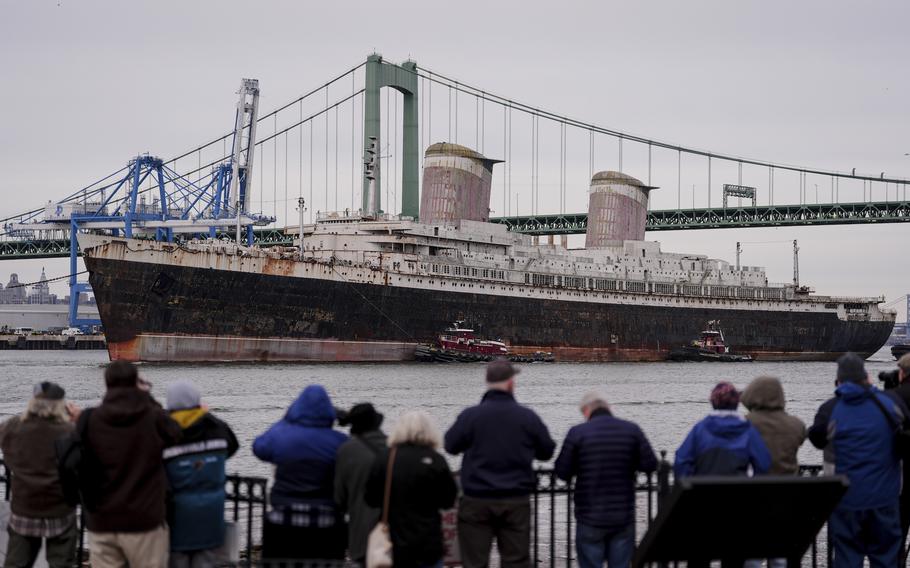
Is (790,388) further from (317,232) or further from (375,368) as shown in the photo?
(317,232)

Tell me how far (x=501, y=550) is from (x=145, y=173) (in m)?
94.8

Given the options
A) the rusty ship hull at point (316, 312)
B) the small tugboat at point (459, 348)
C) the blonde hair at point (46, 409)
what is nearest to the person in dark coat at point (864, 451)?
the blonde hair at point (46, 409)

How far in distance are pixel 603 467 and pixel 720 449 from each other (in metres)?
0.78

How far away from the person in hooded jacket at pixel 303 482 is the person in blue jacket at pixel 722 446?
2.31 metres

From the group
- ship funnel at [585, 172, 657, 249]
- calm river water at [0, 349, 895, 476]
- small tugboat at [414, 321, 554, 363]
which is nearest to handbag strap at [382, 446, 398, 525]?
calm river water at [0, 349, 895, 476]

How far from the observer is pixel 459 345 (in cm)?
6438

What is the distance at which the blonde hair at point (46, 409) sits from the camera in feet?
29.2

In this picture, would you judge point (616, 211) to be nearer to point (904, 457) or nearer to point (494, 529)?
point (904, 457)

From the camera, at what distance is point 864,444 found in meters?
9.14

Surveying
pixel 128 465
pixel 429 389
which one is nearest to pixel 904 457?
pixel 128 465

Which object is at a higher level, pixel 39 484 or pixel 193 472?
pixel 193 472

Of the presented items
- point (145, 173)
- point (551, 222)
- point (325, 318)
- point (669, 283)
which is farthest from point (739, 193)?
point (325, 318)

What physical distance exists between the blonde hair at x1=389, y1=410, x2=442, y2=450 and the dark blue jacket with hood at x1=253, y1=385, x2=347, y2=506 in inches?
31.7

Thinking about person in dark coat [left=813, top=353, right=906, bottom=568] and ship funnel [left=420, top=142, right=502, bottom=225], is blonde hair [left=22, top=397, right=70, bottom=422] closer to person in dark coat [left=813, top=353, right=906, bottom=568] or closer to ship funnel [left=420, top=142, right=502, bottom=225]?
person in dark coat [left=813, top=353, right=906, bottom=568]
